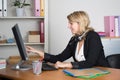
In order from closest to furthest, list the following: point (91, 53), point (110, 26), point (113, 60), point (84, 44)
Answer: point (91, 53), point (84, 44), point (113, 60), point (110, 26)

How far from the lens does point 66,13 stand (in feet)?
12.3

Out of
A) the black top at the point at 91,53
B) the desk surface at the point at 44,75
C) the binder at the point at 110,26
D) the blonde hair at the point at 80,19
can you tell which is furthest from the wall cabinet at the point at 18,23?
the desk surface at the point at 44,75

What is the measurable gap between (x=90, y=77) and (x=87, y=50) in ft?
2.01

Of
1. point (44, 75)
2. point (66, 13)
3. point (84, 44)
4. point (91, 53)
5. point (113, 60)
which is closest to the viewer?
point (44, 75)

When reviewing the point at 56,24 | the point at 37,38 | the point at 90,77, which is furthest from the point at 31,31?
the point at 90,77

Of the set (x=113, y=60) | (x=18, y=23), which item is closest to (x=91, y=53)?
(x=113, y=60)

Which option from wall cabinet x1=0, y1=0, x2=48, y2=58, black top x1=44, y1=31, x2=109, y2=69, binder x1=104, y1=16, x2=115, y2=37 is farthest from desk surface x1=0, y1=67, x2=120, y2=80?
wall cabinet x1=0, y1=0, x2=48, y2=58

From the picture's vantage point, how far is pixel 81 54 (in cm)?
A: 238

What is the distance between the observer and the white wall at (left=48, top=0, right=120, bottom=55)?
3678 mm

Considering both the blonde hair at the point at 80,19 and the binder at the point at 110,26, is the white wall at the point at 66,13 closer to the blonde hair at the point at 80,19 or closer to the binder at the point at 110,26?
the binder at the point at 110,26

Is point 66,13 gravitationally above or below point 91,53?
above

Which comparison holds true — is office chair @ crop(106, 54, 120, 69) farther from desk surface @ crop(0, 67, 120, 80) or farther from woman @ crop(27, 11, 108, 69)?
desk surface @ crop(0, 67, 120, 80)

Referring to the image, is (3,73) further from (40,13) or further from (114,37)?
(114,37)

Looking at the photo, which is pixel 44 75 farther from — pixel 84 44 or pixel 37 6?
pixel 37 6
